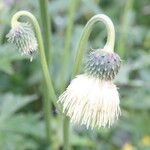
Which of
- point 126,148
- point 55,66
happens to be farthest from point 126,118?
point 55,66

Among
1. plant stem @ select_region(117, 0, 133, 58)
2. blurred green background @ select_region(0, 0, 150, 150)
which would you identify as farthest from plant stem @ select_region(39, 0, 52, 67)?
plant stem @ select_region(117, 0, 133, 58)

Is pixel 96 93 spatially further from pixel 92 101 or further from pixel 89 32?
pixel 89 32

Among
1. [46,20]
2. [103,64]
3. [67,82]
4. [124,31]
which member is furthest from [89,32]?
[124,31]

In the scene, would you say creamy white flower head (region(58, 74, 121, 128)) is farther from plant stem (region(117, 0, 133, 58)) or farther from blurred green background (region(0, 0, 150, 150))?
plant stem (region(117, 0, 133, 58))

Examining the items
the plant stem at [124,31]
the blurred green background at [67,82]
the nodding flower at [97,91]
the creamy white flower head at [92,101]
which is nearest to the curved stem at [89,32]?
the nodding flower at [97,91]

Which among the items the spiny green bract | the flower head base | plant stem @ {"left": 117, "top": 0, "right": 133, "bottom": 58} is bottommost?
plant stem @ {"left": 117, "top": 0, "right": 133, "bottom": 58}

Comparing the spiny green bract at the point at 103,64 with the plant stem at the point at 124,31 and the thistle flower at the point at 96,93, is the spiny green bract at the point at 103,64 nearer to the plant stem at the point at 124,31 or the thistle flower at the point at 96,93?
the thistle flower at the point at 96,93
